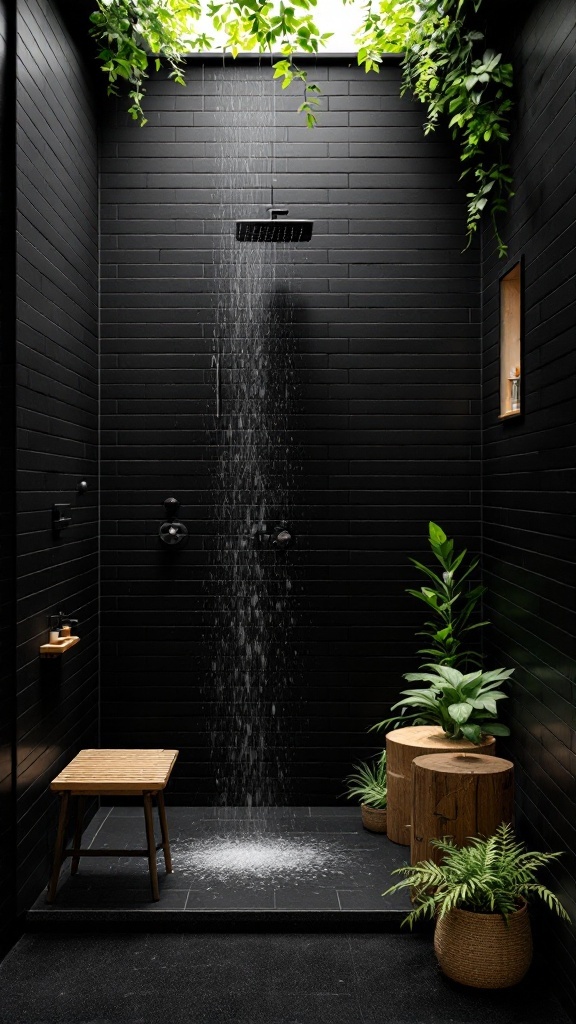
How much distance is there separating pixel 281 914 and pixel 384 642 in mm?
1506

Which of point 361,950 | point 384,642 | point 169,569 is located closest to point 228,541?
point 169,569

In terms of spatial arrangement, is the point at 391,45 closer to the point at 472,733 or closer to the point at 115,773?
the point at 472,733

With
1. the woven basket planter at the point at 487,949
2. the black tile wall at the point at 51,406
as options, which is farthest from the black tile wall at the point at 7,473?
the woven basket planter at the point at 487,949

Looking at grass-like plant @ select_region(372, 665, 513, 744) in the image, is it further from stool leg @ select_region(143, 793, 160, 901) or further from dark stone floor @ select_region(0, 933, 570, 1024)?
stool leg @ select_region(143, 793, 160, 901)

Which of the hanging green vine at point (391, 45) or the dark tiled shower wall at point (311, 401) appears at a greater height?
the hanging green vine at point (391, 45)

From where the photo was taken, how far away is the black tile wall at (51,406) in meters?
3.01

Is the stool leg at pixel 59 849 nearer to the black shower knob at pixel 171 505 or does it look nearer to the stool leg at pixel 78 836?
the stool leg at pixel 78 836

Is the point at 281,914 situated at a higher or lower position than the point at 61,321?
lower

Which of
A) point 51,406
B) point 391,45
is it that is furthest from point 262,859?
point 391,45

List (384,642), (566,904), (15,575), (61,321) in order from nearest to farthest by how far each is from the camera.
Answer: (566,904) → (15,575) → (61,321) → (384,642)

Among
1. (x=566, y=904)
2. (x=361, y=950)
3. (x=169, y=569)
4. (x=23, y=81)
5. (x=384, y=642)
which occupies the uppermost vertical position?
(x=23, y=81)

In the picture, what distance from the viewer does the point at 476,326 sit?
166 inches

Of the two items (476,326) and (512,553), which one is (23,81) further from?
(512,553)

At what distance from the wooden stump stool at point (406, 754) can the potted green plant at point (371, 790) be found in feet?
0.39
